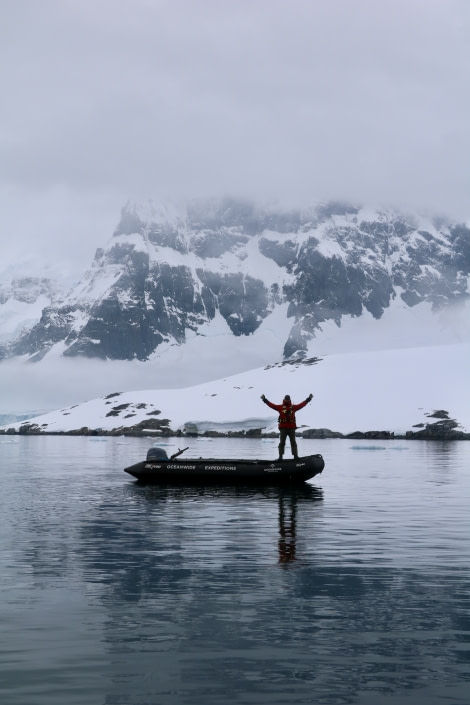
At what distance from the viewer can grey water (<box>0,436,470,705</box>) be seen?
1159 cm

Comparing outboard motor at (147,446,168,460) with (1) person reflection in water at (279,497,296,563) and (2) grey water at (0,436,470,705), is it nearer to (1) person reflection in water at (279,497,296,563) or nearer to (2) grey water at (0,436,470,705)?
(1) person reflection in water at (279,497,296,563)

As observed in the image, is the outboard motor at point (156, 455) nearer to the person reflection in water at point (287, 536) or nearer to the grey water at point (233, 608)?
the person reflection in water at point (287, 536)

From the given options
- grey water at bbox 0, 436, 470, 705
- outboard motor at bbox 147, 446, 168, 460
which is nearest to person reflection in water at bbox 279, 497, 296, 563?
grey water at bbox 0, 436, 470, 705

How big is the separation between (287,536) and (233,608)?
34.3 ft

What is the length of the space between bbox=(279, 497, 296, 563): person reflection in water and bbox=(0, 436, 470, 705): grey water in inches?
2.2

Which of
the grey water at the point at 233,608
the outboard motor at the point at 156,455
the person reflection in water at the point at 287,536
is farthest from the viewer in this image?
the outboard motor at the point at 156,455

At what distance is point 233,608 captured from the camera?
625 inches

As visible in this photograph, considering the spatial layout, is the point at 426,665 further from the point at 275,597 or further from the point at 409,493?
the point at 409,493

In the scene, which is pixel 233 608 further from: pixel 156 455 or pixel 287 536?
pixel 156 455

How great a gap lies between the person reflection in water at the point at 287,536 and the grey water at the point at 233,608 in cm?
6

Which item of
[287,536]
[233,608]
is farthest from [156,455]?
[233,608]

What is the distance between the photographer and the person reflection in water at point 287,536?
867 inches

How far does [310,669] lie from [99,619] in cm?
458

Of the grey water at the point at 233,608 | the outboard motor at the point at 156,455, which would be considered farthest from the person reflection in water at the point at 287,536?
the outboard motor at the point at 156,455
